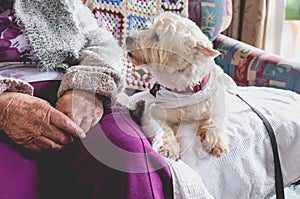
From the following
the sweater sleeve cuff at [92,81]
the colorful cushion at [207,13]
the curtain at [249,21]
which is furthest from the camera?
the curtain at [249,21]

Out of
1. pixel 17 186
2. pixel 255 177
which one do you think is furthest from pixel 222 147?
pixel 17 186

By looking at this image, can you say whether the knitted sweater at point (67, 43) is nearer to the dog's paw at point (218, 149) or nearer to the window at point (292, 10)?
the dog's paw at point (218, 149)

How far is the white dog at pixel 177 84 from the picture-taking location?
0.92 meters

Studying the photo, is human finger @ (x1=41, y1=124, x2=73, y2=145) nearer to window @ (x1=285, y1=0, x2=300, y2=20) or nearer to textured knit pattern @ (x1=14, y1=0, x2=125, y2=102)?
textured knit pattern @ (x1=14, y1=0, x2=125, y2=102)

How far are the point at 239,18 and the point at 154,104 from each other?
3.83 ft

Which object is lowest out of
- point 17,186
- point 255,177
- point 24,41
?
point 255,177

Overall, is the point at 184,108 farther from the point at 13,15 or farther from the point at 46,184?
the point at 13,15

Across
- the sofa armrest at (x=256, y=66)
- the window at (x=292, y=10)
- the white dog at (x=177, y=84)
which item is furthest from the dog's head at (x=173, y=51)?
the window at (x=292, y=10)

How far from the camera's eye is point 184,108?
3.24 feet

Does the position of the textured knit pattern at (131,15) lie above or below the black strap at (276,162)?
above

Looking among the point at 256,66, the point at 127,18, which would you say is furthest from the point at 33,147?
the point at 256,66

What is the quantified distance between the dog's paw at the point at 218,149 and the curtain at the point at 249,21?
1129mm

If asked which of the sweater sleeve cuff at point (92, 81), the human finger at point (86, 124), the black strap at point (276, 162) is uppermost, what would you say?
the sweater sleeve cuff at point (92, 81)

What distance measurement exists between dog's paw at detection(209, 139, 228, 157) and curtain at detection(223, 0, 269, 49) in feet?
3.70
